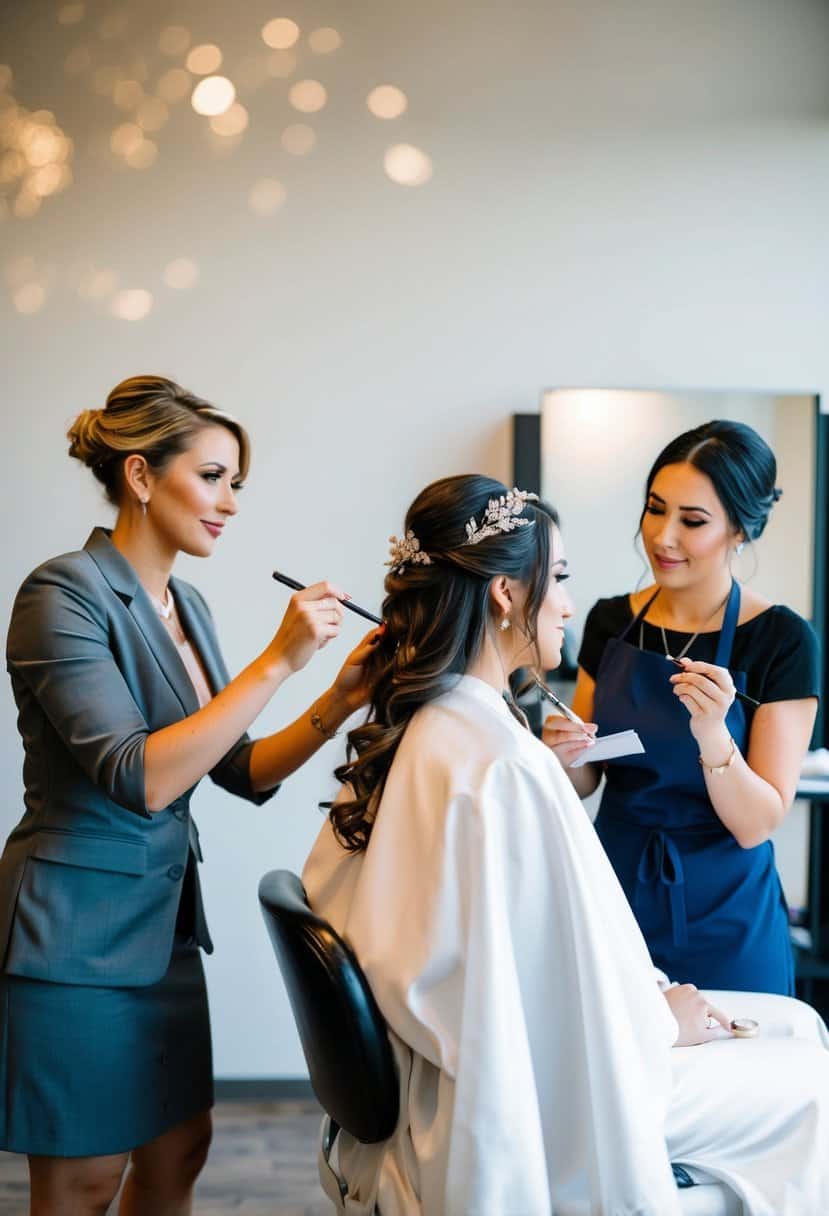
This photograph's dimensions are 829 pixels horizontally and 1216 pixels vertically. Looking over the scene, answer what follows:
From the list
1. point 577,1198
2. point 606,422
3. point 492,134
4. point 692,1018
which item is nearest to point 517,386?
point 606,422

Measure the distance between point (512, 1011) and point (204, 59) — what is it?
253 centimetres

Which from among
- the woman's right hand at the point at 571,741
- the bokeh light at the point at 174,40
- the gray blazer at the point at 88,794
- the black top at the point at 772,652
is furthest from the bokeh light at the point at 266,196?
the woman's right hand at the point at 571,741

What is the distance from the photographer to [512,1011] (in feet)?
4.09

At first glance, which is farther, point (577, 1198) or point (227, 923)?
point (227, 923)

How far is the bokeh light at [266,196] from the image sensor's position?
2861 mm

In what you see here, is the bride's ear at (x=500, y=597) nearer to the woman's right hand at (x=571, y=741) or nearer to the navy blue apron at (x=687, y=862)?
the woman's right hand at (x=571, y=741)

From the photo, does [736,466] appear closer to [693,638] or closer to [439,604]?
[693,638]

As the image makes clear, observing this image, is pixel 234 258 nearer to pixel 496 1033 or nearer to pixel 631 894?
pixel 631 894

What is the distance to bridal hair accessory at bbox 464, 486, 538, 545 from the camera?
1542 millimetres

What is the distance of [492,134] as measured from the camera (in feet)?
9.37

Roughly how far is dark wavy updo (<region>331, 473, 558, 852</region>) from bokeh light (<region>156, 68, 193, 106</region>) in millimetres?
1784

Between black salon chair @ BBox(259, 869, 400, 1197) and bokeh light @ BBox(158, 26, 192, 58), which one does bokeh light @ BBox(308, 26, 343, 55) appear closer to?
bokeh light @ BBox(158, 26, 192, 58)

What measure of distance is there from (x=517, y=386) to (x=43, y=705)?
173cm

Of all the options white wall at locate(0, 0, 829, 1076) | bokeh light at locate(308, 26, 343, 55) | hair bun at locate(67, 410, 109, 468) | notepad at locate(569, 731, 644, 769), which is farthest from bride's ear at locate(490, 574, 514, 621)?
bokeh light at locate(308, 26, 343, 55)
